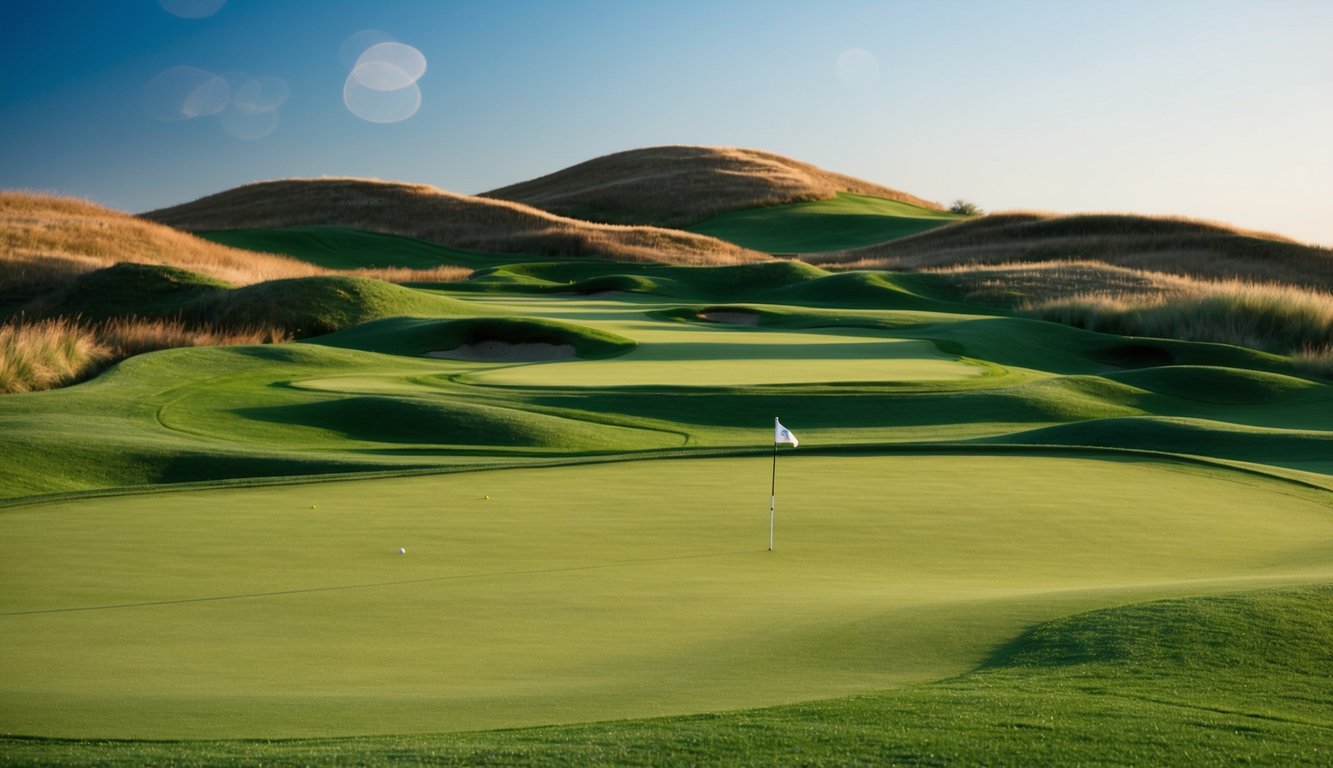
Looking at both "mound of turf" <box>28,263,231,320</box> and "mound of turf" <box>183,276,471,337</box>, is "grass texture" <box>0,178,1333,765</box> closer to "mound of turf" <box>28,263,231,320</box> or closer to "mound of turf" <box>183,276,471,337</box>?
"mound of turf" <box>183,276,471,337</box>

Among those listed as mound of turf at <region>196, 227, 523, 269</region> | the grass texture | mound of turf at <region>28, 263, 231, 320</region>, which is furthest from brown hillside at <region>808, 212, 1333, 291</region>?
the grass texture

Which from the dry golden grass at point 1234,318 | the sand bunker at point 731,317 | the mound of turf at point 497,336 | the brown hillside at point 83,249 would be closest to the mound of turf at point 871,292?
the sand bunker at point 731,317

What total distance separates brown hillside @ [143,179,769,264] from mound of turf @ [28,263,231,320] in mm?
26806

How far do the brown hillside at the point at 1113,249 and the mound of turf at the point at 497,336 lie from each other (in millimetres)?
25329

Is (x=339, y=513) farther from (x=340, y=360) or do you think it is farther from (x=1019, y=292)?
(x=1019, y=292)

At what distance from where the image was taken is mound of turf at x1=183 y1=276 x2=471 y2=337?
26828 millimetres

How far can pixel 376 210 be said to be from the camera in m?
66.6

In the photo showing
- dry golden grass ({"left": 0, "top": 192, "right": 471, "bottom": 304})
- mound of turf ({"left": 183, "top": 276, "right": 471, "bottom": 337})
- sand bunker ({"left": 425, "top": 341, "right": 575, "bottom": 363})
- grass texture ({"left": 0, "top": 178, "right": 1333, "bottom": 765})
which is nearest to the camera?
grass texture ({"left": 0, "top": 178, "right": 1333, "bottom": 765})

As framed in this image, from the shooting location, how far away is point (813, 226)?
253ft

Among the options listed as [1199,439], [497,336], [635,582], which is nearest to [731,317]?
[497,336]

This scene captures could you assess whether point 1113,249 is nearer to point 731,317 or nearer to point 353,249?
point 731,317

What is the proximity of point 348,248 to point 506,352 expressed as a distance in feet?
105

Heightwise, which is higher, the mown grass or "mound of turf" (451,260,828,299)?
"mound of turf" (451,260,828,299)

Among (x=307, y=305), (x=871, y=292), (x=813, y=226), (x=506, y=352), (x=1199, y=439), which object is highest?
(x=813, y=226)
